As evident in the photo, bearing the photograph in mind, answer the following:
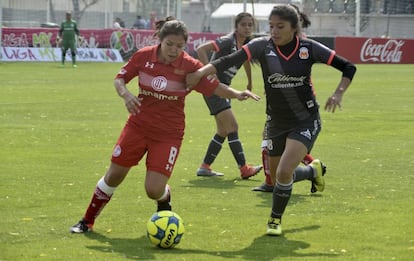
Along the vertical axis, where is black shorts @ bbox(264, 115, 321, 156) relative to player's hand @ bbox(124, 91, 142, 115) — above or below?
below

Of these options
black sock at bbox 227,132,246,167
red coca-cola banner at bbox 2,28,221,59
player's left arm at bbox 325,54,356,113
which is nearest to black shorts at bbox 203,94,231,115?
black sock at bbox 227,132,246,167

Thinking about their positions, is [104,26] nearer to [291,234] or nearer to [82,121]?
[82,121]

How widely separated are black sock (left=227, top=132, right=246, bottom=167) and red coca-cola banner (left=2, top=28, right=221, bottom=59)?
97.8 feet

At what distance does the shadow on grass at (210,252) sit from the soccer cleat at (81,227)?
0.10m

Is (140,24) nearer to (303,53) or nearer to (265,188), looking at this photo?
(265,188)

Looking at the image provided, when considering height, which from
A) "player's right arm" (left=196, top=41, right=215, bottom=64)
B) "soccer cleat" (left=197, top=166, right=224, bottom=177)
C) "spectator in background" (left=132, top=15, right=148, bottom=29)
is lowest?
"spectator in background" (left=132, top=15, right=148, bottom=29)

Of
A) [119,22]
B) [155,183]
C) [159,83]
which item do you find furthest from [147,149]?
[119,22]

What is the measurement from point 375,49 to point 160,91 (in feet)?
141

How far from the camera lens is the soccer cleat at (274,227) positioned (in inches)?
352

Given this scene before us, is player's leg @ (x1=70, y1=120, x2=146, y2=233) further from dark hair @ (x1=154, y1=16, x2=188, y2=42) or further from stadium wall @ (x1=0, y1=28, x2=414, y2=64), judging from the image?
stadium wall @ (x1=0, y1=28, x2=414, y2=64)

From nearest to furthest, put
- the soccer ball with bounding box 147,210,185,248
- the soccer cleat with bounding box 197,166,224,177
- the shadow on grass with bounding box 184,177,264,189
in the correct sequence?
the soccer ball with bounding box 147,210,185,248, the shadow on grass with bounding box 184,177,264,189, the soccer cleat with bounding box 197,166,224,177

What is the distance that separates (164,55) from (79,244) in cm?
181

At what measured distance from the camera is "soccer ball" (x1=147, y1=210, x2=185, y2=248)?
8.23 m

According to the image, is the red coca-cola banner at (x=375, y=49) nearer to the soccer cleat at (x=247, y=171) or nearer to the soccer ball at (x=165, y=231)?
the soccer cleat at (x=247, y=171)
